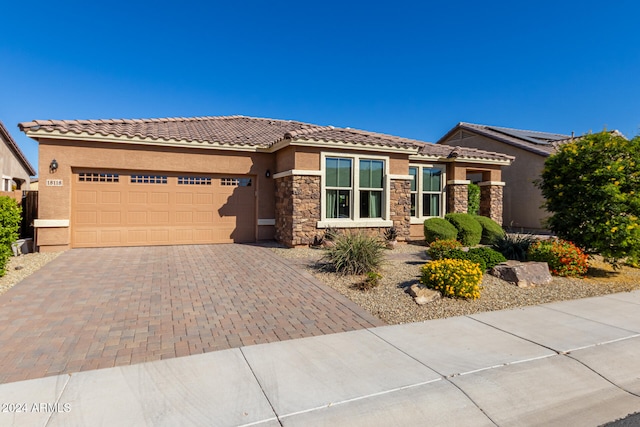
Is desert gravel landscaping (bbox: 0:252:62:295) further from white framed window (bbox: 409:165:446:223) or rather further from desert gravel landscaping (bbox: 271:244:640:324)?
white framed window (bbox: 409:165:446:223)

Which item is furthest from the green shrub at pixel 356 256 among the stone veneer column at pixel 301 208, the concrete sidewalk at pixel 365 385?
the stone veneer column at pixel 301 208

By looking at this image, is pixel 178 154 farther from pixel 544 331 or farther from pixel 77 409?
pixel 544 331

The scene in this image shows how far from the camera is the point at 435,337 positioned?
16.2 feet

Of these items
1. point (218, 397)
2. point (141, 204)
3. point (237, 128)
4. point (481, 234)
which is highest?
point (237, 128)

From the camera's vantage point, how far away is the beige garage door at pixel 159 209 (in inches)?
462

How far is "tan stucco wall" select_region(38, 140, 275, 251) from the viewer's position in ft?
36.4

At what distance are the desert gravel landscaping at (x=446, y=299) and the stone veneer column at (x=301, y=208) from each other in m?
1.70

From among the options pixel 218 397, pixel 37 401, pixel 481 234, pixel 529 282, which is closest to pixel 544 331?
pixel 529 282

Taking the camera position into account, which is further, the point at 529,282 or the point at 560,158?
the point at 560,158

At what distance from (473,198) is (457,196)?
1.30 metres

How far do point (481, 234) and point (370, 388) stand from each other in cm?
1224

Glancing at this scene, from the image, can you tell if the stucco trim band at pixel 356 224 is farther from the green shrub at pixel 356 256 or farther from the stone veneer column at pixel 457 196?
the stone veneer column at pixel 457 196

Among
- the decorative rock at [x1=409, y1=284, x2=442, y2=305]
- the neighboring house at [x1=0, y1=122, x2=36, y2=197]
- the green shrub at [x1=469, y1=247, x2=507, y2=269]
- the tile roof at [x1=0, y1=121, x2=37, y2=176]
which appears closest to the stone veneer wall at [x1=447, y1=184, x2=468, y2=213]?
the green shrub at [x1=469, y1=247, x2=507, y2=269]

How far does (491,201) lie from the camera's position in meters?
16.6
